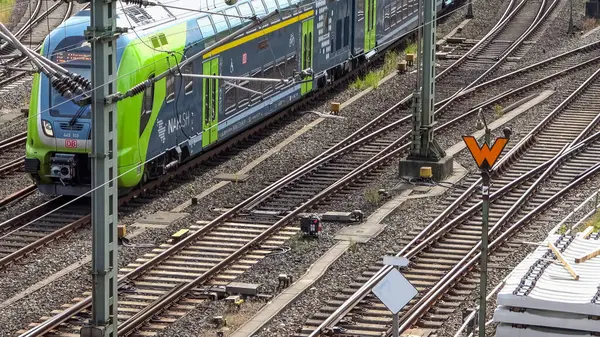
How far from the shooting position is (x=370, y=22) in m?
36.9

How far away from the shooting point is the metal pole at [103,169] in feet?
52.1

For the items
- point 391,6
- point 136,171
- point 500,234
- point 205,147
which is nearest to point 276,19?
point 205,147

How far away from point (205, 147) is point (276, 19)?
385 centimetres

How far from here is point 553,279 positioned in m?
17.3

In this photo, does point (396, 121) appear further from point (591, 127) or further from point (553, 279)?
point (553, 279)

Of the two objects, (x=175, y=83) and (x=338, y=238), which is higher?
(x=175, y=83)

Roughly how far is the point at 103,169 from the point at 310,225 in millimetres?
6453

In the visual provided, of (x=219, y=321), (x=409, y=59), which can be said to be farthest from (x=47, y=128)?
(x=409, y=59)

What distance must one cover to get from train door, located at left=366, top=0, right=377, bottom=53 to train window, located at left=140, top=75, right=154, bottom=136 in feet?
44.8

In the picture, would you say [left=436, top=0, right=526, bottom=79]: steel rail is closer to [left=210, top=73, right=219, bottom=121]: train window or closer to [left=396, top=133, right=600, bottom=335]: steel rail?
[left=210, top=73, right=219, bottom=121]: train window

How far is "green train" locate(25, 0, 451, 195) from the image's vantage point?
23047 millimetres

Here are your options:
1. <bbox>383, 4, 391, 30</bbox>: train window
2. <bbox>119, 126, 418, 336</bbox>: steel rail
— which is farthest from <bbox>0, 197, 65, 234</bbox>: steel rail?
<bbox>383, 4, 391, 30</bbox>: train window

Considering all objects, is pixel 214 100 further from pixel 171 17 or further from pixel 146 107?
pixel 146 107

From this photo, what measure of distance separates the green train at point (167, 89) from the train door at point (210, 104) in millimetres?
23
